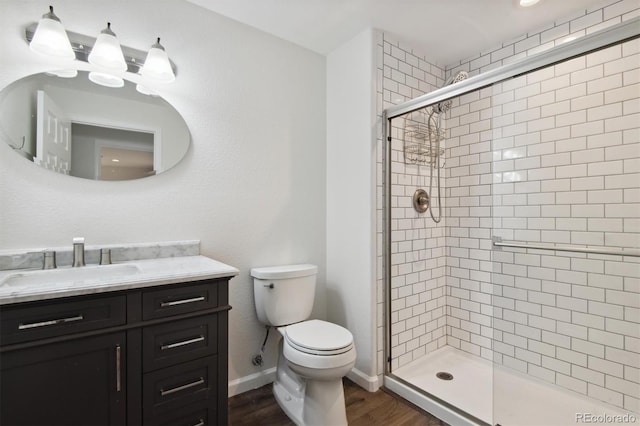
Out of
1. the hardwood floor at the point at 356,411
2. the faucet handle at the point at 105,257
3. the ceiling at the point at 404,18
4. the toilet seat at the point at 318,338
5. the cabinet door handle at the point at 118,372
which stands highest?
the ceiling at the point at 404,18

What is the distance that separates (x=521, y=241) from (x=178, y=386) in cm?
218

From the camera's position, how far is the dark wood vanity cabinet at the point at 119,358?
102 centimetres

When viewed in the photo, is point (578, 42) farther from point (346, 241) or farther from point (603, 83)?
point (346, 241)

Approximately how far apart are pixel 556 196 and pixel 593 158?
28 cm

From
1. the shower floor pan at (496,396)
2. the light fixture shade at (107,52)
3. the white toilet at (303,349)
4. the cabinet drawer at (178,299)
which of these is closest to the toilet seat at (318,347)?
the white toilet at (303,349)

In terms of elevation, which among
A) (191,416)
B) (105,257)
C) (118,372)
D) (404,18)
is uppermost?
(404,18)

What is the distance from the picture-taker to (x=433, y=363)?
2.37 m

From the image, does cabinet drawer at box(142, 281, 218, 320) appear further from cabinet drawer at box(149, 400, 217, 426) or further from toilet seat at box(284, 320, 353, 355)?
toilet seat at box(284, 320, 353, 355)

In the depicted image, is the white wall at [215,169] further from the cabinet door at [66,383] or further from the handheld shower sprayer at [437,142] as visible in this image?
the handheld shower sprayer at [437,142]

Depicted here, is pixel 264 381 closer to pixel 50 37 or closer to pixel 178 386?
pixel 178 386

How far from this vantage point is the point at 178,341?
4.23ft

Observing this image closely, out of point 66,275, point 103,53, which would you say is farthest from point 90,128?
point 66,275

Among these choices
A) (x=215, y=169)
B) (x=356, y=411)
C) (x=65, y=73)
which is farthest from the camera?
(x=215, y=169)

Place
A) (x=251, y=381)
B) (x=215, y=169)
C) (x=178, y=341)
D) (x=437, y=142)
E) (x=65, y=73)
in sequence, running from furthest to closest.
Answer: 1. (x=437, y=142)
2. (x=251, y=381)
3. (x=215, y=169)
4. (x=65, y=73)
5. (x=178, y=341)
